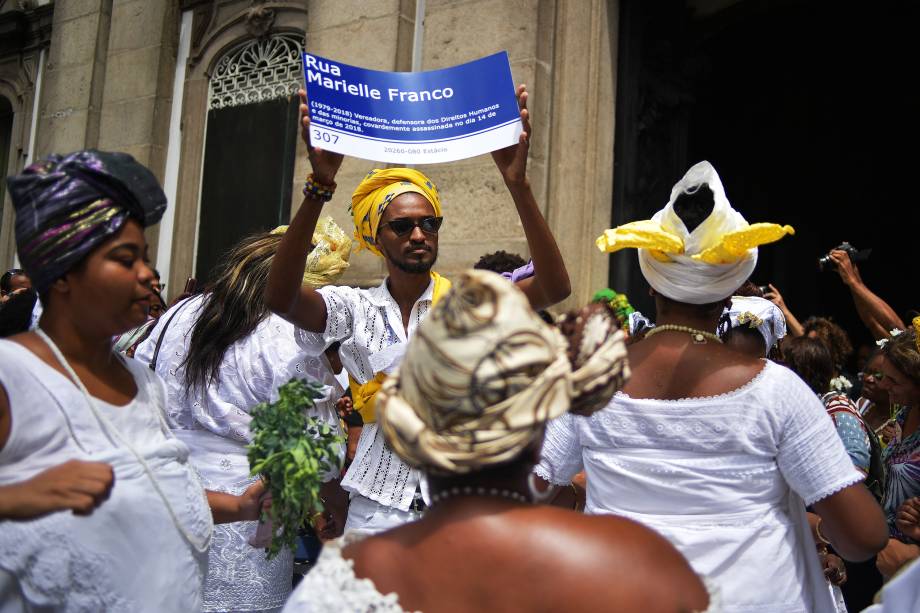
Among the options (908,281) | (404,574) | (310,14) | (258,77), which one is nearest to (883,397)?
(404,574)

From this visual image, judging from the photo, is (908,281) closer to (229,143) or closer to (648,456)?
(229,143)

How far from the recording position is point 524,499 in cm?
183

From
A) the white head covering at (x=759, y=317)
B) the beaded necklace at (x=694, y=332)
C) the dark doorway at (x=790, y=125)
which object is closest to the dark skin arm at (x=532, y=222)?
the beaded necklace at (x=694, y=332)

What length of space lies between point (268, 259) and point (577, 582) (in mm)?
2758

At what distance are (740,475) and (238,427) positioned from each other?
2.05 metres

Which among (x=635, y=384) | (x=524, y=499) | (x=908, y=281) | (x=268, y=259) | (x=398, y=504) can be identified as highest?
(x=908, y=281)

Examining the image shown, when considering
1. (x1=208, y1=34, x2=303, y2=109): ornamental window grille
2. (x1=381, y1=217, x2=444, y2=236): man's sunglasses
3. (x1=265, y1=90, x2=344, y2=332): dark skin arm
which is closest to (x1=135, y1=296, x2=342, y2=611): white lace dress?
(x1=265, y1=90, x2=344, y2=332): dark skin arm

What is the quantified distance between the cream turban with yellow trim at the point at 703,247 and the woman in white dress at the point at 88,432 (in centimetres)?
132

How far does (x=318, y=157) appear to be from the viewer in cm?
335

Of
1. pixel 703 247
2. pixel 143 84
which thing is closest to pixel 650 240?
pixel 703 247

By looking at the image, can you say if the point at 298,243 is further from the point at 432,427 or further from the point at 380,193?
the point at 432,427

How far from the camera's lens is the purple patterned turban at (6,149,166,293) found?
221 centimetres

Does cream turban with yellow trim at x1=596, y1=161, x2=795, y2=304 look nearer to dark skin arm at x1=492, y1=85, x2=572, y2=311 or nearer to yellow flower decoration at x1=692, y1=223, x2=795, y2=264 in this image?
yellow flower decoration at x1=692, y1=223, x2=795, y2=264

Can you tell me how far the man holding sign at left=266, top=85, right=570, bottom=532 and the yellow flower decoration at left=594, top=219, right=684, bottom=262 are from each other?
0.61 meters
